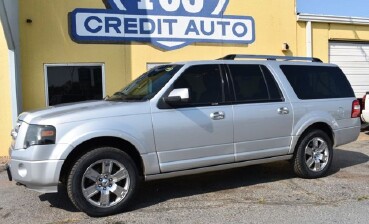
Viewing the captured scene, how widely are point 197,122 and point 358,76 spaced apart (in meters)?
9.43

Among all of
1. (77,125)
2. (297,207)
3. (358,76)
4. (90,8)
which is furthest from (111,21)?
(358,76)

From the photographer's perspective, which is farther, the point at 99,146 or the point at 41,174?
the point at 99,146

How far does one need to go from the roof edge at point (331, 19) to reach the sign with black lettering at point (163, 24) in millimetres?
1594

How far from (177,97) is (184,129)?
0.44 m

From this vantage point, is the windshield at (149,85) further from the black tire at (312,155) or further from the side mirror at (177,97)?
the black tire at (312,155)

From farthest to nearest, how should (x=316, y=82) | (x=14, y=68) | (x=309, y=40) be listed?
(x=309, y=40) → (x=14, y=68) → (x=316, y=82)

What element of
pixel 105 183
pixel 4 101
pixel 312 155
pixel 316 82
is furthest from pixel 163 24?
pixel 105 183

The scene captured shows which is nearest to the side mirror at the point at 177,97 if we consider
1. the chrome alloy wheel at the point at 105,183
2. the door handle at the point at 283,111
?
the chrome alloy wheel at the point at 105,183

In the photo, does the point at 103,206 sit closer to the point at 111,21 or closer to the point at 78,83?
the point at 78,83

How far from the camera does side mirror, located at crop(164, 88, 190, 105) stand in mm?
5352

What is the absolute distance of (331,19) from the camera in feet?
41.3

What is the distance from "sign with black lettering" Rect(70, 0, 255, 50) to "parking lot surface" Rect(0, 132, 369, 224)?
4.19 metres

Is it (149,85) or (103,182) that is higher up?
(149,85)

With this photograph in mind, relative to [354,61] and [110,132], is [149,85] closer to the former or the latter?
[110,132]
